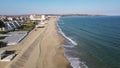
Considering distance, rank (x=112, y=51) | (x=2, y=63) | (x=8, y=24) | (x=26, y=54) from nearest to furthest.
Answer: (x=2, y=63) < (x=26, y=54) < (x=112, y=51) < (x=8, y=24)

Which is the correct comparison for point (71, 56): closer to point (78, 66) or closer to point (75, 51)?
point (75, 51)

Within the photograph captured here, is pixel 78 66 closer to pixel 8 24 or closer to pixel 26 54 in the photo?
Answer: pixel 26 54

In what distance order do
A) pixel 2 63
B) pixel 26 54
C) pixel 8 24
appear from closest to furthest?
1. pixel 2 63
2. pixel 26 54
3. pixel 8 24

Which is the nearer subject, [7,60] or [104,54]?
[7,60]

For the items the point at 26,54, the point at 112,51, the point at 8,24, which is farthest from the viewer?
the point at 8,24

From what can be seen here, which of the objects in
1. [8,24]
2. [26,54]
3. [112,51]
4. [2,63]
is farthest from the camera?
[8,24]

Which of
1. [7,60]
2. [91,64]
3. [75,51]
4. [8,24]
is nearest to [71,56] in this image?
[75,51]

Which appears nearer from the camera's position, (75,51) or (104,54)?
(104,54)

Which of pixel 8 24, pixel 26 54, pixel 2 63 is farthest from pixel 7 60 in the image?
pixel 8 24
